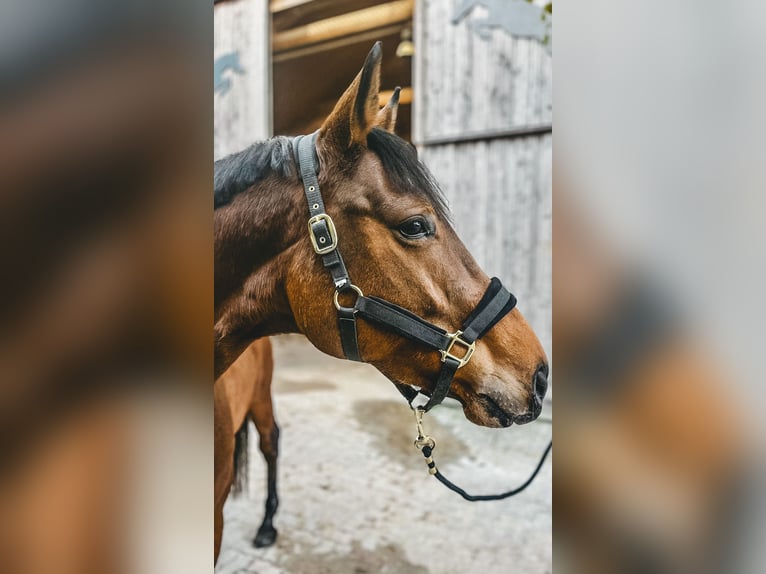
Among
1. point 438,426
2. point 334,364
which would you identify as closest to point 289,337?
point 334,364

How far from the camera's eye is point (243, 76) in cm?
111

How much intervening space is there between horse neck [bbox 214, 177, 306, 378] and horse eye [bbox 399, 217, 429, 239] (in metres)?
0.16

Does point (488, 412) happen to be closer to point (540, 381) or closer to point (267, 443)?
point (540, 381)

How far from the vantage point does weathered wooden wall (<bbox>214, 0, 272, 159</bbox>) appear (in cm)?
108

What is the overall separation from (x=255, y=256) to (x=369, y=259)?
18 centimetres

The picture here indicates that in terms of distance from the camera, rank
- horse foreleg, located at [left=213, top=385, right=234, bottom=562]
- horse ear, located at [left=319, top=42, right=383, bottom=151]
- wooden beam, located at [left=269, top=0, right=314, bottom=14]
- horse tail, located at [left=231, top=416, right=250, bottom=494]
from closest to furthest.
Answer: horse ear, located at [left=319, top=42, right=383, bottom=151]
horse foreleg, located at [left=213, top=385, right=234, bottom=562]
wooden beam, located at [left=269, top=0, right=314, bottom=14]
horse tail, located at [left=231, top=416, right=250, bottom=494]

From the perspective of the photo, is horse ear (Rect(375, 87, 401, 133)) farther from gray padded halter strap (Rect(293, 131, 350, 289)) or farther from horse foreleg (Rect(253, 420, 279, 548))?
horse foreleg (Rect(253, 420, 279, 548))

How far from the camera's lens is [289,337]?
1.32 m

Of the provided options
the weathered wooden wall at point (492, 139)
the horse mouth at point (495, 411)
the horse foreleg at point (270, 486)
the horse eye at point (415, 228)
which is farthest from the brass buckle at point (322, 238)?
the horse foreleg at point (270, 486)

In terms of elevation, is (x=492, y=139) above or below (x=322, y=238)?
above
